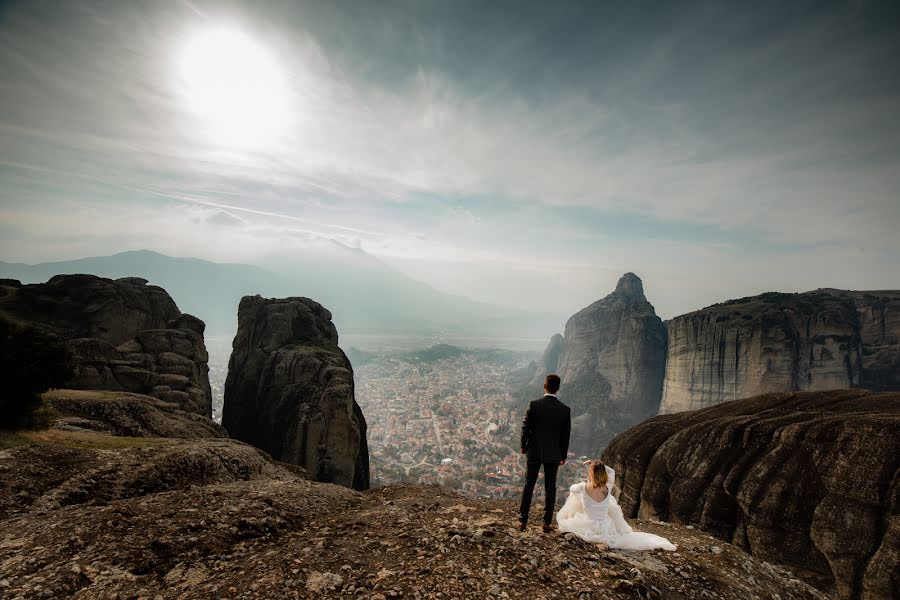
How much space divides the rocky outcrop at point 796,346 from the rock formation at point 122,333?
104020 millimetres

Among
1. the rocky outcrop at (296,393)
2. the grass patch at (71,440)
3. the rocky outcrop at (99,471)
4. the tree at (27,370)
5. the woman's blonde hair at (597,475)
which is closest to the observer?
the woman's blonde hair at (597,475)

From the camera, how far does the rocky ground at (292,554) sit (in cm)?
790

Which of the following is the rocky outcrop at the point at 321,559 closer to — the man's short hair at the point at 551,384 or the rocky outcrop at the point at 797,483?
the man's short hair at the point at 551,384

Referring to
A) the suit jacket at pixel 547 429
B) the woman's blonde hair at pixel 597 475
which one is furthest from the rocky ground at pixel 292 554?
the suit jacket at pixel 547 429

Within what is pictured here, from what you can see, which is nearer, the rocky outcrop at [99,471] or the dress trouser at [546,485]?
the dress trouser at [546,485]

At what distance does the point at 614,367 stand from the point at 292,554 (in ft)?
488

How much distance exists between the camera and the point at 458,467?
92.4 metres

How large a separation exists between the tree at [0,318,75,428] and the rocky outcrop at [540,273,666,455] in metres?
121

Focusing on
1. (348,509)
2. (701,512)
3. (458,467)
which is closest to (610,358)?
(458,467)

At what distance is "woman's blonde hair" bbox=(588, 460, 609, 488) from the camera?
1036cm

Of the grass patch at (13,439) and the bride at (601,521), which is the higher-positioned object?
the bride at (601,521)

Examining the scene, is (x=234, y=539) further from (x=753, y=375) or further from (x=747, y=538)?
(x=753, y=375)

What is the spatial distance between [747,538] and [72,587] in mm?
29023

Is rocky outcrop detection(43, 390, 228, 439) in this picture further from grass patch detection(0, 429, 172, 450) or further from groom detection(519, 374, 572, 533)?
groom detection(519, 374, 572, 533)
